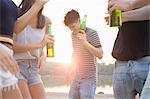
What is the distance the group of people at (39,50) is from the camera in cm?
200

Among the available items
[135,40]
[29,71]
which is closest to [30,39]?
[29,71]

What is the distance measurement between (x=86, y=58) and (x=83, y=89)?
297 mm

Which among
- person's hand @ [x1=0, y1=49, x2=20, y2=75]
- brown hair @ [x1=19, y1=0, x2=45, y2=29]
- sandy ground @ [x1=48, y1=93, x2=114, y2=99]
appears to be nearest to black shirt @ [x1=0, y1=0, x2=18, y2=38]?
person's hand @ [x1=0, y1=49, x2=20, y2=75]

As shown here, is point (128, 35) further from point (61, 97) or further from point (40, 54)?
point (61, 97)

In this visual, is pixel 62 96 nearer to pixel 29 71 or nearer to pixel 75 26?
pixel 75 26

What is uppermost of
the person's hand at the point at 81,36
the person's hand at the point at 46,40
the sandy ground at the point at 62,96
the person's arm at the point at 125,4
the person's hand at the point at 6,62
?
the person's arm at the point at 125,4

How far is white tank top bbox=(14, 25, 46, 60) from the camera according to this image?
2689 millimetres

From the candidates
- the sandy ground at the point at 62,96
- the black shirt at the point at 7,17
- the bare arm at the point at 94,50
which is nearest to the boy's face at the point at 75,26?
the bare arm at the point at 94,50

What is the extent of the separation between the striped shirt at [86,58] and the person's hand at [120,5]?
125cm

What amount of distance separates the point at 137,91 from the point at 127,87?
0.06m

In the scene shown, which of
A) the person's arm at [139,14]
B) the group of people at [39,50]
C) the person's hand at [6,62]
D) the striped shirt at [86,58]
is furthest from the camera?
the striped shirt at [86,58]

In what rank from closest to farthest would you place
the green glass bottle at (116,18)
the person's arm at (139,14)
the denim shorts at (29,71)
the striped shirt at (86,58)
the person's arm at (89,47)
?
the person's arm at (139,14)
the green glass bottle at (116,18)
the denim shorts at (29,71)
the person's arm at (89,47)
the striped shirt at (86,58)

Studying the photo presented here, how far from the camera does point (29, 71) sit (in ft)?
8.75

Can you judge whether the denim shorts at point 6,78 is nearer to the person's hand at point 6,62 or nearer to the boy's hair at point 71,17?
the person's hand at point 6,62
